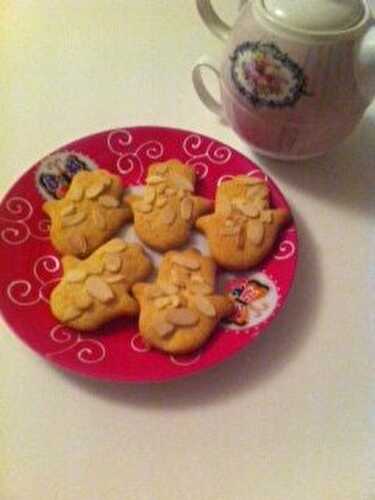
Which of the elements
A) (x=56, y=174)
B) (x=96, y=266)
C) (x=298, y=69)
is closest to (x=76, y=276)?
(x=96, y=266)

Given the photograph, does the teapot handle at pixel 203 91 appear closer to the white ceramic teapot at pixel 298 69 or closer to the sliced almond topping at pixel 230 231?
the white ceramic teapot at pixel 298 69

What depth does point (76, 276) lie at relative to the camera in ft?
1.47

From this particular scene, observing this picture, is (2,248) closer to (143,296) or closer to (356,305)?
(143,296)

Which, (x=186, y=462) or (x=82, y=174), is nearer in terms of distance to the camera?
(x=186, y=462)

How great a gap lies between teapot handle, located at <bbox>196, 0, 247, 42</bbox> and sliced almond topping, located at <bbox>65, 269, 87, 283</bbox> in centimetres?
24

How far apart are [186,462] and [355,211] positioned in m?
0.27

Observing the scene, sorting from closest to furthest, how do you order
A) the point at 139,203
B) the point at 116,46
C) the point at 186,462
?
the point at 186,462
the point at 139,203
the point at 116,46

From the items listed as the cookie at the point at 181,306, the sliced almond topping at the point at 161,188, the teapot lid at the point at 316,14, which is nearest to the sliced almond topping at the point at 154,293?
the cookie at the point at 181,306

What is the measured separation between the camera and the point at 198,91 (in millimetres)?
569

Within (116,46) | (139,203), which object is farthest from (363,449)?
(116,46)

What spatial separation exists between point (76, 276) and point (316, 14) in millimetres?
266

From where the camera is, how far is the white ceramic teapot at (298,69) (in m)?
0.44

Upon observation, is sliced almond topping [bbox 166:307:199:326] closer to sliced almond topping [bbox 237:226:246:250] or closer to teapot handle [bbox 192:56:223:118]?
sliced almond topping [bbox 237:226:246:250]

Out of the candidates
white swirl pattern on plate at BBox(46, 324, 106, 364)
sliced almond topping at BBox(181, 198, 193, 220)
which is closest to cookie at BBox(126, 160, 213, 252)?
sliced almond topping at BBox(181, 198, 193, 220)
